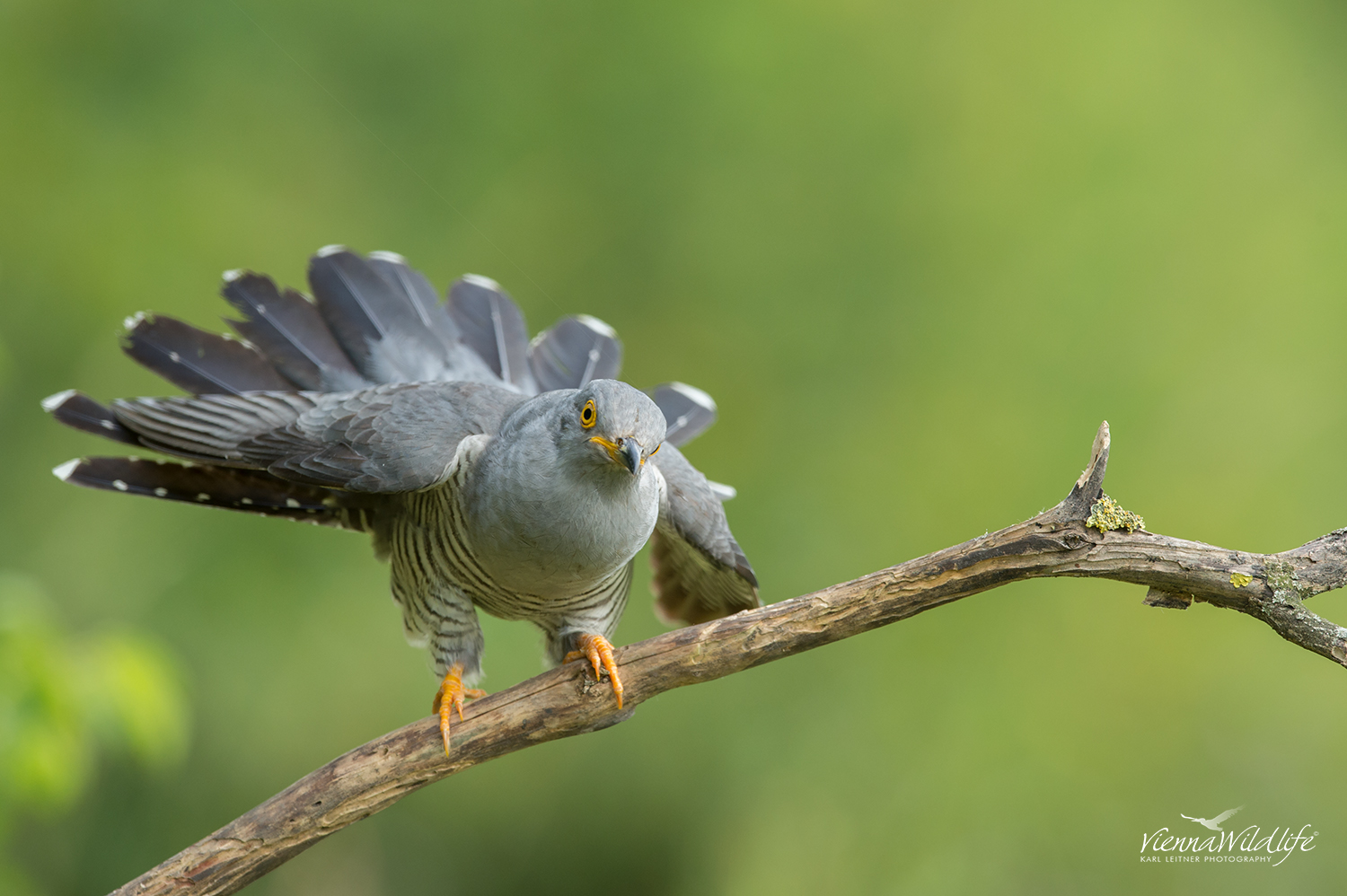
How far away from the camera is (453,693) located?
2.88 meters

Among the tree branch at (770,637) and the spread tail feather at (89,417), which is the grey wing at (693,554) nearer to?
the tree branch at (770,637)

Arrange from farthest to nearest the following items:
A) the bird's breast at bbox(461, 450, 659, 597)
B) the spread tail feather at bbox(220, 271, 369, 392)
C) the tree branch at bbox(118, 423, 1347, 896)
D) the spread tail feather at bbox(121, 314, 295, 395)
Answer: the spread tail feather at bbox(220, 271, 369, 392) → the spread tail feather at bbox(121, 314, 295, 395) → the bird's breast at bbox(461, 450, 659, 597) → the tree branch at bbox(118, 423, 1347, 896)

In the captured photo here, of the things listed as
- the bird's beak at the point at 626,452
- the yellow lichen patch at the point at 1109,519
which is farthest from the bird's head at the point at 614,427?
the yellow lichen patch at the point at 1109,519

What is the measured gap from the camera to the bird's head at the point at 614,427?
2373 millimetres

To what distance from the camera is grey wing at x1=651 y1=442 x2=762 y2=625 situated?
297 cm

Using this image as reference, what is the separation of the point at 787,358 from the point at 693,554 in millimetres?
2681

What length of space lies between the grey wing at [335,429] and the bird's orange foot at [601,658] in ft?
2.02

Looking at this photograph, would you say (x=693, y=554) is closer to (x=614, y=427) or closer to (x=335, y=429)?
(x=614, y=427)

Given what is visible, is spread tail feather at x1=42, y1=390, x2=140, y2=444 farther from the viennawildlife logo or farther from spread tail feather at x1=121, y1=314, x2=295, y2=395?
the viennawildlife logo

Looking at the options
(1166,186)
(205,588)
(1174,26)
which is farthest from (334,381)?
(1174,26)

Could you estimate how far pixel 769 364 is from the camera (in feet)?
18.4

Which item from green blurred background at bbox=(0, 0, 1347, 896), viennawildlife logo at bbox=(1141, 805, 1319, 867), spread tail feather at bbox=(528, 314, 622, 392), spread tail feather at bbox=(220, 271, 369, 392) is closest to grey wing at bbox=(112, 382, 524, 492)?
spread tail feather at bbox=(220, 271, 369, 392)

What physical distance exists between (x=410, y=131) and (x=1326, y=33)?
195 inches

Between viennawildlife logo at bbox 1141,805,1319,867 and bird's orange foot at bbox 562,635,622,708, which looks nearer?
bird's orange foot at bbox 562,635,622,708
